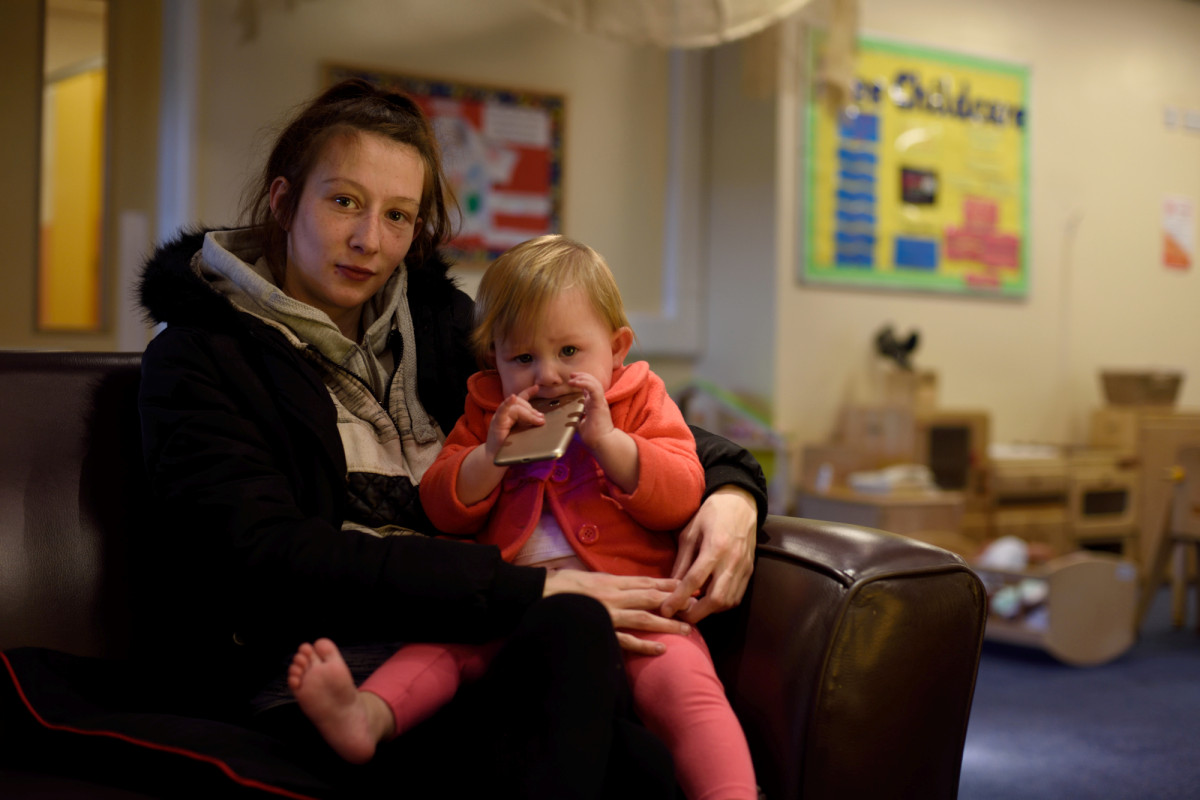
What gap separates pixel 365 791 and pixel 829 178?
12.4 feet

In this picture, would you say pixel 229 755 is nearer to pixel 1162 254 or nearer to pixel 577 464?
pixel 577 464

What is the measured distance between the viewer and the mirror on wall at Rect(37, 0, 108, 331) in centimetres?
349

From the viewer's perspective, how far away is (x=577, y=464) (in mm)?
1320

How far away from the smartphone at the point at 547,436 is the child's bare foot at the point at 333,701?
0.93ft

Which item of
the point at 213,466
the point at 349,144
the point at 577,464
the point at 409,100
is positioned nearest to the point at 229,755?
the point at 213,466

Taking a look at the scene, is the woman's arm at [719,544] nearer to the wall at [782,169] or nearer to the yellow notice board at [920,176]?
the wall at [782,169]

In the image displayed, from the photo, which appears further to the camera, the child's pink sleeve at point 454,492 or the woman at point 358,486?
the child's pink sleeve at point 454,492

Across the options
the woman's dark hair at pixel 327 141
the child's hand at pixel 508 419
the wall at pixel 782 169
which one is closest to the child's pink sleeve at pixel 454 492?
the child's hand at pixel 508 419

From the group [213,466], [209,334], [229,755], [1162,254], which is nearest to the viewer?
[229,755]

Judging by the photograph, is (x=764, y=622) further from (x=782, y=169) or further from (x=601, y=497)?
(x=782, y=169)

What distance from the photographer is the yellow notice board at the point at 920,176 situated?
14.2 ft

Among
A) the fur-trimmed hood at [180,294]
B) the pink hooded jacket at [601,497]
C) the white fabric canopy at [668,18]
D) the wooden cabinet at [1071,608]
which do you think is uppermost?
the white fabric canopy at [668,18]

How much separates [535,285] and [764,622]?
1.67 ft

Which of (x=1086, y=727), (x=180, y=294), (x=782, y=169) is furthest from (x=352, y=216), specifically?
(x=782, y=169)
